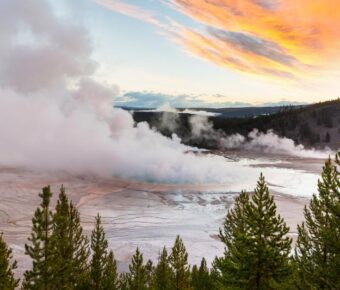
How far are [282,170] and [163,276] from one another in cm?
11133

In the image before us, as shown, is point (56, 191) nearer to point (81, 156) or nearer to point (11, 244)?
point (11, 244)

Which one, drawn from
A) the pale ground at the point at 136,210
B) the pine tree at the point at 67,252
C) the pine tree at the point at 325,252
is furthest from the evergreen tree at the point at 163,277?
the pale ground at the point at 136,210

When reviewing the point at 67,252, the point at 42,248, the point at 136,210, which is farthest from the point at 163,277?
the point at 136,210

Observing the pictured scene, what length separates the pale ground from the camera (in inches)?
2116

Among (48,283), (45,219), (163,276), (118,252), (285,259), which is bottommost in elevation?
(118,252)

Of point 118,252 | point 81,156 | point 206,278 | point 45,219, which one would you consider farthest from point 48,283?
point 81,156

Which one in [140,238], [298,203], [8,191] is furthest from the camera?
[8,191]

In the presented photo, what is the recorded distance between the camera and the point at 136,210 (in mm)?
77438

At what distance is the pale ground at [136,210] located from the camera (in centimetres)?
5375

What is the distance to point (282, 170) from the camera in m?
136

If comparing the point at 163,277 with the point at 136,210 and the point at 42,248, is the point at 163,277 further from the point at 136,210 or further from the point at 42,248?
the point at 136,210

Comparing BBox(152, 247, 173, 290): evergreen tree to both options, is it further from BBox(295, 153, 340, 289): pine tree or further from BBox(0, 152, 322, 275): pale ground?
BBox(0, 152, 322, 275): pale ground

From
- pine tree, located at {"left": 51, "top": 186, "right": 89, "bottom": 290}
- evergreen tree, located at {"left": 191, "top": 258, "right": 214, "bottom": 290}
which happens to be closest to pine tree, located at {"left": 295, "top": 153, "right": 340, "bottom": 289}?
pine tree, located at {"left": 51, "top": 186, "right": 89, "bottom": 290}

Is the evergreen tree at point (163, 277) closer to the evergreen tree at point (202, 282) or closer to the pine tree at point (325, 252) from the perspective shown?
the evergreen tree at point (202, 282)
